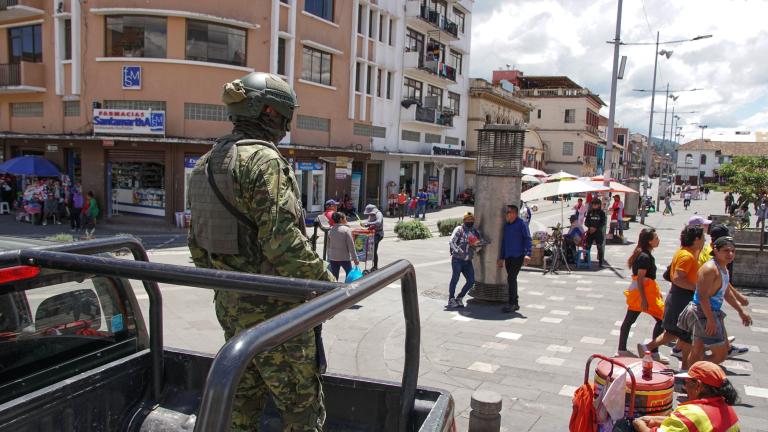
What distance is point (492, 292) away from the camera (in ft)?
30.2

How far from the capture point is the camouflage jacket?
2.34 metres

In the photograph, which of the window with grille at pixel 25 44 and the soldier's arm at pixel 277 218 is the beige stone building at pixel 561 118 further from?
the soldier's arm at pixel 277 218

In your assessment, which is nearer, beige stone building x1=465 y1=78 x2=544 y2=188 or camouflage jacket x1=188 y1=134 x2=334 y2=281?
camouflage jacket x1=188 y1=134 x2=334 y2=281

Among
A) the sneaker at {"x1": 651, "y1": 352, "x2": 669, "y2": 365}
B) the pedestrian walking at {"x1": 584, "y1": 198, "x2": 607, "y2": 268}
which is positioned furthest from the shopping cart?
the sneaker at {"x1": 651, "y1": 352, "x2": 669, "y2": 365}

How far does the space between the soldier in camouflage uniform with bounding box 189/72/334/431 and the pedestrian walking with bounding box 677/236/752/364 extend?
4.32m

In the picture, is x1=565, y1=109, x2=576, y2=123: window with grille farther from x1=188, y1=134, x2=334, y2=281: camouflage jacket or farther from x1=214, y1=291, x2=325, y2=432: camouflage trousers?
x1=214, y1=291, x2=325, y2=432: camouflage trousers

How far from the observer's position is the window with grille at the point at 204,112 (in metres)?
20.3

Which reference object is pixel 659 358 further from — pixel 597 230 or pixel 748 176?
pixel 597 230

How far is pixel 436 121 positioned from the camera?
33906 mm

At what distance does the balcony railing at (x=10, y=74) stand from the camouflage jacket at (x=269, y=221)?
2471cm

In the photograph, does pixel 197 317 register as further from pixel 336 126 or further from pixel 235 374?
pixel 336 126

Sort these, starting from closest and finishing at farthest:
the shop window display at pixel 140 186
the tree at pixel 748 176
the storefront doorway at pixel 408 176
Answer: the tree at pixel 748 176 → the shop window display at pixel 140 186 → the storefront doorway at pixel 408 176

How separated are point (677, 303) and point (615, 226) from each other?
533 inches

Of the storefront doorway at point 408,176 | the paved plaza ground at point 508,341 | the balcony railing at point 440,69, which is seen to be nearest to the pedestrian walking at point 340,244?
the paved plaza ground at point 508,341
